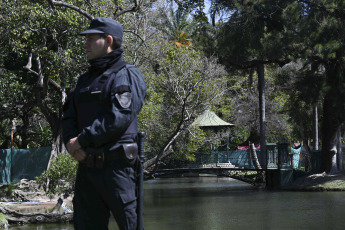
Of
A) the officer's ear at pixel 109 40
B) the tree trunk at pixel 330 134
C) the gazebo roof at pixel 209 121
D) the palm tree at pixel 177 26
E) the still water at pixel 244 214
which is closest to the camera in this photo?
the officer's ear at pixel 109 40

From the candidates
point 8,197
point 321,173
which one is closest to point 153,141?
point 321,173

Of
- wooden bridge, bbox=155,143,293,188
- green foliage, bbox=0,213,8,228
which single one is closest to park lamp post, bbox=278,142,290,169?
wooden bridge, bbox=155,143,293,188

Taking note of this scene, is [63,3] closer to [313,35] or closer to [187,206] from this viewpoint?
[187,206]

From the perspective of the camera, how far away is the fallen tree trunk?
13211mm

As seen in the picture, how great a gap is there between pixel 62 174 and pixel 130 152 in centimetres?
1145

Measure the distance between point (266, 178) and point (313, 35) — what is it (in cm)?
890

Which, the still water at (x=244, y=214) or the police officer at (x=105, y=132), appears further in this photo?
the still water at (x=244, y=214)

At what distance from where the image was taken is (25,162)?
27.1m

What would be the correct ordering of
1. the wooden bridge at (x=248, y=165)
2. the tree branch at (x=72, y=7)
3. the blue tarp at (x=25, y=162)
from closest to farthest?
the tree branch at (x=72, y=7)
the blue tarp at (x=25, y=162)
the wooden bridge at (x=248, y=165)

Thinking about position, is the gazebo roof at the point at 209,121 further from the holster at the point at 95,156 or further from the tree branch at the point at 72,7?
the holster at the point at 95,156

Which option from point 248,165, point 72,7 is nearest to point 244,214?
point 72,7

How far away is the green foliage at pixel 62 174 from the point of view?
15125 mm

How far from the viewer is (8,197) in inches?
706

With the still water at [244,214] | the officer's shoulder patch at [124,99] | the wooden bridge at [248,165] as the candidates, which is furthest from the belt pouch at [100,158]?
the wooden bridge at [248,165]
